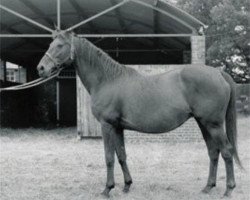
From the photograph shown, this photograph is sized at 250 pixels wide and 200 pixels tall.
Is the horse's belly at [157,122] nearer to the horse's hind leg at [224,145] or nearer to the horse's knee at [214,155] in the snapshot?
the horse's hind leg at [224,145]

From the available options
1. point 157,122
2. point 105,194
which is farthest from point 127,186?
point 157,122

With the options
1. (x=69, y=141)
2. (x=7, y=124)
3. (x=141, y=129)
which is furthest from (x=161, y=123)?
(x=7, y=124)

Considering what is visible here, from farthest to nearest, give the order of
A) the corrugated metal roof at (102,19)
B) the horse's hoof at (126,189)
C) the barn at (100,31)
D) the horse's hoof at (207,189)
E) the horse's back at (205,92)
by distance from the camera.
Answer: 1. the corrugated metal roof at (102,19)
2. the barn at (100,31)
3. the horse's hoof at (126,189)
4. the horse's hoof at (207,189)
5. the horse's back at (205,92)

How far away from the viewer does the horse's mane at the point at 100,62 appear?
579 cm

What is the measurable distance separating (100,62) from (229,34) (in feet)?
56.6

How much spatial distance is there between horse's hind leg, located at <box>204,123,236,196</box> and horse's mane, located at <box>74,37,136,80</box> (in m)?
1.34

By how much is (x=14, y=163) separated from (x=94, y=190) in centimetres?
283

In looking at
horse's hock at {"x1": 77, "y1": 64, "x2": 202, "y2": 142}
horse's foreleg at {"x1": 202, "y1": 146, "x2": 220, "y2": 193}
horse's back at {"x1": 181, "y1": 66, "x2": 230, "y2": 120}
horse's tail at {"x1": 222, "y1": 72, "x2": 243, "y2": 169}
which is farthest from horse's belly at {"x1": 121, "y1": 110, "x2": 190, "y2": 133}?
horse's hock at {"x1": 77, "y1": 64, "x2": 202, "y2": 142}

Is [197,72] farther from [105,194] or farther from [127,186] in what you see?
[105,194]

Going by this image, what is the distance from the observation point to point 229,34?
71.8 ft

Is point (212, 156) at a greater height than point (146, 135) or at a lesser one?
greater

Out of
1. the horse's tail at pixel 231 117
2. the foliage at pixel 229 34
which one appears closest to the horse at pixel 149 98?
the horse's tail at pixel 231 117

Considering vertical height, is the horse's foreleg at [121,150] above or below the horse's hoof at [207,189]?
above

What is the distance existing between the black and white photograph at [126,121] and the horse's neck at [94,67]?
0.01 meters
